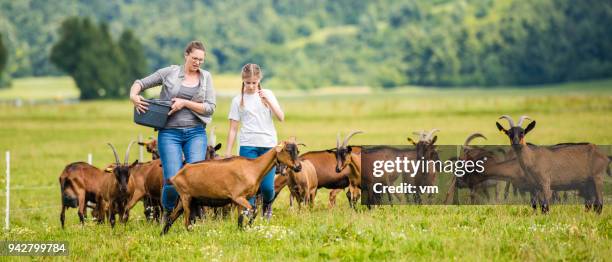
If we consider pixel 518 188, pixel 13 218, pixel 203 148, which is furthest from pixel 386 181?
pixel 13 218

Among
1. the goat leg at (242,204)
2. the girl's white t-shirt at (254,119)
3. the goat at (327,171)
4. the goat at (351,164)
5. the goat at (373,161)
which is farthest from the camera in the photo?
the goat at (327,171)

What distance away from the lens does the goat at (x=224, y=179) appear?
1382 centimetres

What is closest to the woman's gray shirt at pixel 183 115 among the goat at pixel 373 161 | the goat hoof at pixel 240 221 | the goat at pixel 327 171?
the goat hoof at pixel 240 221

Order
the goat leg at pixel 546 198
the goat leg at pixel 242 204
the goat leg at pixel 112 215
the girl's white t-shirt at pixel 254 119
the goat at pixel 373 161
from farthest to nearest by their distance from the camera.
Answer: the goat at pixel 373 161, the goat leg at pixel 112 215, the goat leg at pixel 546 198, the girl's white t-shirt at pixel 254 119, the goat leg at pixel 242 204

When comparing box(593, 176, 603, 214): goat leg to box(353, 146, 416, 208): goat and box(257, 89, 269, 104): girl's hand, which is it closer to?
box(353, 146, 416, 208): goat

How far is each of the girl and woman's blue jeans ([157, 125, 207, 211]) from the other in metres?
0.50

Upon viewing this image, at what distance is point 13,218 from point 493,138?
100 feet

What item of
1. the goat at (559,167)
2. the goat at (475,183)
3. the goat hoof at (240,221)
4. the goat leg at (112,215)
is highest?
the goat at (559,167)

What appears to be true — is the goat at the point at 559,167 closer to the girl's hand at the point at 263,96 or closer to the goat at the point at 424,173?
the goat at the point at 424,173

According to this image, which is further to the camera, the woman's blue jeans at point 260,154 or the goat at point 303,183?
the goat at point 303,183

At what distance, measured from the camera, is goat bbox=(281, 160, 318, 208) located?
17.8 metres

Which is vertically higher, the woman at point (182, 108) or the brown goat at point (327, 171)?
the woman at point (182, 108)
